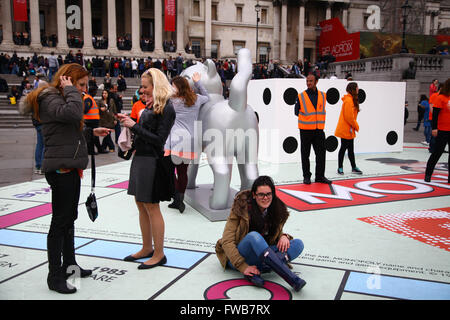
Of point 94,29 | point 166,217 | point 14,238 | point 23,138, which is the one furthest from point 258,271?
point 94,29

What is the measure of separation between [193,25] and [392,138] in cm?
3796

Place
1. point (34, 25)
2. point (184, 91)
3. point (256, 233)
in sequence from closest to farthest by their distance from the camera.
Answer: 1. point (256, 233)
2. point (184, 91)
3. point (34, 25)

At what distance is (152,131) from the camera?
3406 mm

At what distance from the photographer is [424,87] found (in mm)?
22562

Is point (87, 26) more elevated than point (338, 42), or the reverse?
point (87, 26)

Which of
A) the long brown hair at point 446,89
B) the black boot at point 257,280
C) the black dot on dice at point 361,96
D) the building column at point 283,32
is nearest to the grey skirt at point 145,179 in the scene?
the black boot at point 257,280

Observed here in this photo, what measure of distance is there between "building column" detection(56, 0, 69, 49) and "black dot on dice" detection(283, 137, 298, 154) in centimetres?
3244

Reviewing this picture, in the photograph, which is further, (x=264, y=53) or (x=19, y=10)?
(x=264, y=53)

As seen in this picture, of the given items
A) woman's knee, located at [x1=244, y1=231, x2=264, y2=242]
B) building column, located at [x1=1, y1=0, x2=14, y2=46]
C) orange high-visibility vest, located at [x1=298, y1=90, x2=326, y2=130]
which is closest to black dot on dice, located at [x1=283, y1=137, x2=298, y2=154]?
orange high-visibility vest, located at [x1=298, y1=90, x2=326, y2=130]

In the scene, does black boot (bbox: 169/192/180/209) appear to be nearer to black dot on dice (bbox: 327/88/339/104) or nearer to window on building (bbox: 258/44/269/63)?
black dot on dice (bbox: 327/88/339/104)

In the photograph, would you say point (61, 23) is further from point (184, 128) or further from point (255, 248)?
point (255, 248)

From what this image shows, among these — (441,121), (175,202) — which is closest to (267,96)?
(441,121)

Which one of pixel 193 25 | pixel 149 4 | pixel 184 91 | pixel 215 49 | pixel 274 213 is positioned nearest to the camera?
pixel 274 213

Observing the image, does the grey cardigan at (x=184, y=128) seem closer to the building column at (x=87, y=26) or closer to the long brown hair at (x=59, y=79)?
the long brown hair at (x=59, y=79)
